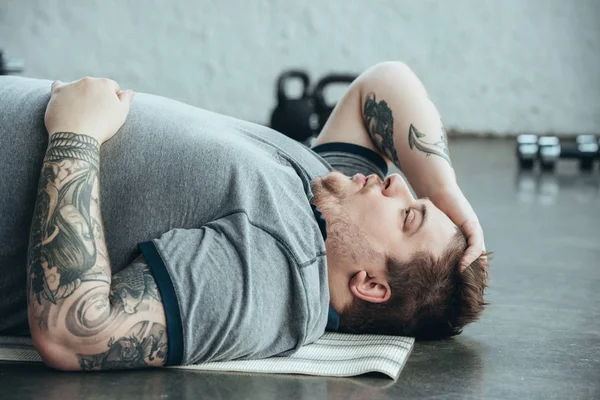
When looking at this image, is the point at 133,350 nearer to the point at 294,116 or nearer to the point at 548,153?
the point at 294,116

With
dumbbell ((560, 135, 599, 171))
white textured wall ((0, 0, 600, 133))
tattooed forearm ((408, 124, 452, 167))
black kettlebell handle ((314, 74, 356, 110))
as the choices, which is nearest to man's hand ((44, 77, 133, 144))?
tattooed forearm ((408, 124, 452, 167))

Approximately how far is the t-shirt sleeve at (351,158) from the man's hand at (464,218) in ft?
0.72

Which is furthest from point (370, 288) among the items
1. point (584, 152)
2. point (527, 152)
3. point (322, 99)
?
point (584, 152)

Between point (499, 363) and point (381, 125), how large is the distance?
75cm

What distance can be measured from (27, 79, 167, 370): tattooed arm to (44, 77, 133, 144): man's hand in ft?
0.13

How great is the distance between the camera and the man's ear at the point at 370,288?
1610 mm

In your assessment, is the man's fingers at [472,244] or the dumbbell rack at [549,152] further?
the dumbbell rack at [549,152]

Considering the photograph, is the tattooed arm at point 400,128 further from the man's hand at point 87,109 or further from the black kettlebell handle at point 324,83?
the black kettlebell handle at point 324,83

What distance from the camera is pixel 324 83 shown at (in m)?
4.11

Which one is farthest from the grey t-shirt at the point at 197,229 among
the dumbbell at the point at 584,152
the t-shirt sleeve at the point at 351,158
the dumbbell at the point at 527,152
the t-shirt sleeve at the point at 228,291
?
the dumbbell at the point at 584,152

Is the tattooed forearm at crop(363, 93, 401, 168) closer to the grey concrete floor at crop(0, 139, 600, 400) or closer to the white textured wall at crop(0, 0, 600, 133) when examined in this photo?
the grey concrete floor at crop(0, 139, 600, 400)

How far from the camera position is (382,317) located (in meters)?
1.66

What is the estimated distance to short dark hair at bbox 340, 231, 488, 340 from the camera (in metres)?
1.61

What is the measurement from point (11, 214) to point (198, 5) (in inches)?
190
